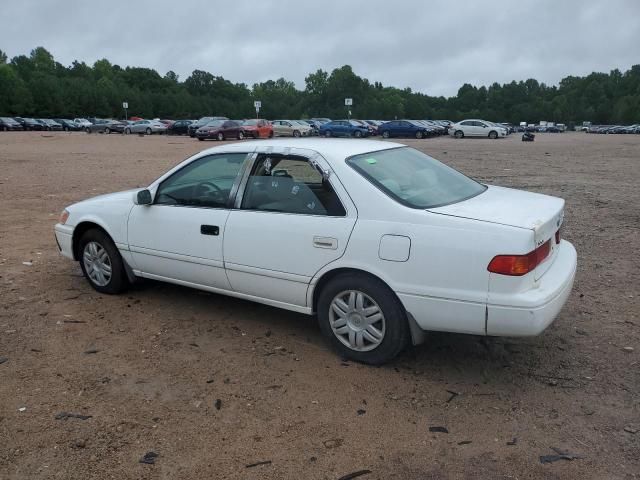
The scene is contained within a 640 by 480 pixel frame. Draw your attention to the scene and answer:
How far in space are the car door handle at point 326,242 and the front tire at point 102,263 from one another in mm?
2252

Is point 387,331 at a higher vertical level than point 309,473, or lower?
higher

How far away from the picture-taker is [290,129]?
48.8 metres

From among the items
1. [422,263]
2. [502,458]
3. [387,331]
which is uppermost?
[422,263]

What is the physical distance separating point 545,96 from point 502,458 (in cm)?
15931

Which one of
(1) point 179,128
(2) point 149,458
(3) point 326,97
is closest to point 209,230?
(2) point 149,458

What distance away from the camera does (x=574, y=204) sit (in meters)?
10.6

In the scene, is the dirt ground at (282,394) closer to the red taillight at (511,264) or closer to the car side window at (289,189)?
the red taillight at (511,264)

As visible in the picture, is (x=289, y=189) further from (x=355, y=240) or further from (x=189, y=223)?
(x=189, y=223)

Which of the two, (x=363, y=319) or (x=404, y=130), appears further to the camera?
(x=404, y=130)

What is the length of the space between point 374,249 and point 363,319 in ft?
1.71

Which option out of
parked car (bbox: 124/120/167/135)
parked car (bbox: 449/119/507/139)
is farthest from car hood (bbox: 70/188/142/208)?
parked car (bbox: 124/120/167/135)

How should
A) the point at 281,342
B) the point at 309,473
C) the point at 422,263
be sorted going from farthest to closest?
the point at 281,342 < the point at 422,263 < the point at 309,473

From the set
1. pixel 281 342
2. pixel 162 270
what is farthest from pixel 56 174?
pixel 281 342

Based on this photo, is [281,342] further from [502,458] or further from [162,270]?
[502,458]
